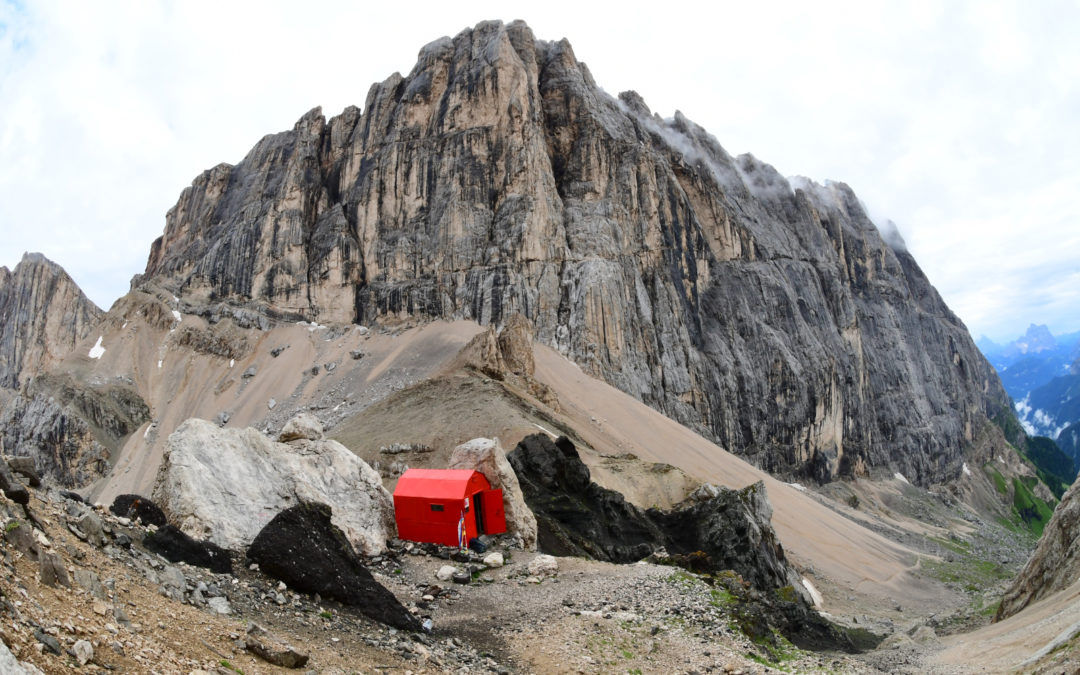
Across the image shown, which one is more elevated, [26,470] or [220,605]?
[26,470]

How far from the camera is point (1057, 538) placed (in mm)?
20469

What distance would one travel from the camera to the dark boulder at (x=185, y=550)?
11.8m

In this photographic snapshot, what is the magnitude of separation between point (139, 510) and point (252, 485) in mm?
2793

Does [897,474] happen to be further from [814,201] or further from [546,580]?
[546,580]

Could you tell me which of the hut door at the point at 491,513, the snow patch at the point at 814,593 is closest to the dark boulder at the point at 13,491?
the hut door at the point at 491,513

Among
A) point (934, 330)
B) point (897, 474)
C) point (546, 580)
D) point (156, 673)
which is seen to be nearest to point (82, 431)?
point (546, 580)

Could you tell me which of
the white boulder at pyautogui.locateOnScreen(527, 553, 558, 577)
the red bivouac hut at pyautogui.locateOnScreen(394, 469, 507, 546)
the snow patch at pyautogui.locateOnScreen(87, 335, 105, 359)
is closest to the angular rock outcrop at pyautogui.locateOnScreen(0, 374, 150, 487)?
the snow patch at pyautogui.locateOnScreen(87, 335, 105, 359)

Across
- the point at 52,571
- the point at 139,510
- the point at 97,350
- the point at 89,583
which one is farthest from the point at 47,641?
the point at 97,350

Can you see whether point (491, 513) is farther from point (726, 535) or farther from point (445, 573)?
point (726, 535)

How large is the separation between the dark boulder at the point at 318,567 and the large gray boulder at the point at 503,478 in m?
7.89

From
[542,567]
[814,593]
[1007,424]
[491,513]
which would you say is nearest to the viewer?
[542,567]

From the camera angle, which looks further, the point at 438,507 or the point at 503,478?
the point at 503,478

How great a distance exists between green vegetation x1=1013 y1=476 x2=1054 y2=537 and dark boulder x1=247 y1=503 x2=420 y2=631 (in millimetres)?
118777

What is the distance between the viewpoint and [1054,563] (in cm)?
2003
